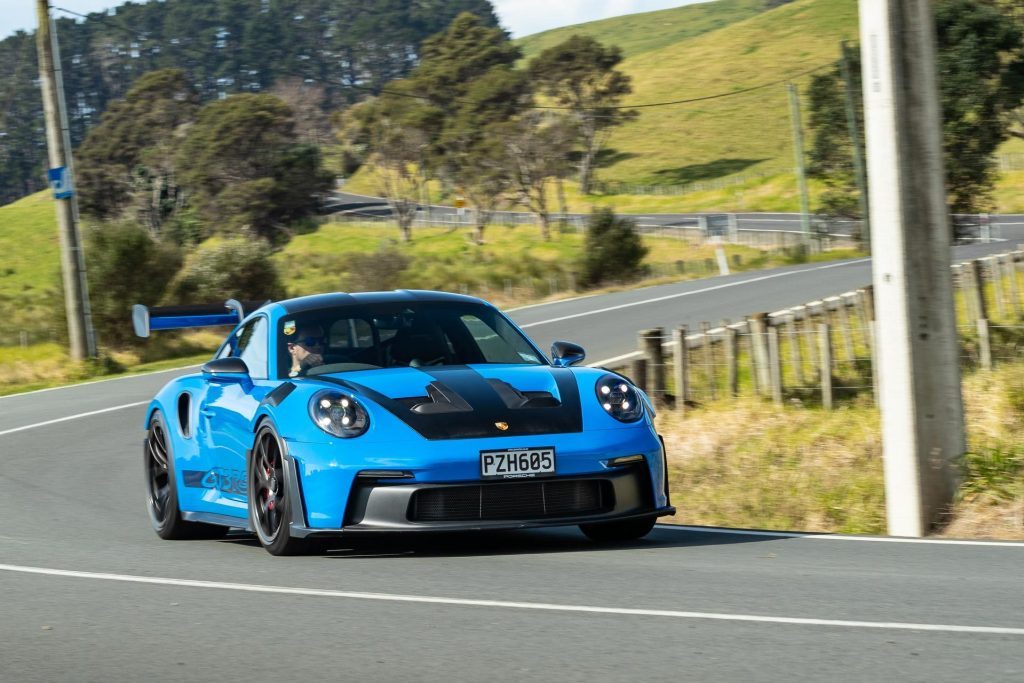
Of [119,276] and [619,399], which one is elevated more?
[119,276]

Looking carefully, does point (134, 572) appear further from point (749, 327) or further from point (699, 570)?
point (749, 327)

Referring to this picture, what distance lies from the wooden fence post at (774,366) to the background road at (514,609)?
7.10 meters

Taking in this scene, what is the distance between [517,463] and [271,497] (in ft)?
4.68

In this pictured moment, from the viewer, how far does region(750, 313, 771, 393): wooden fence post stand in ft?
53.1

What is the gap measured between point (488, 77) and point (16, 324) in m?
54.0

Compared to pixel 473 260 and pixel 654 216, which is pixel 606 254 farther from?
pixel 654 216

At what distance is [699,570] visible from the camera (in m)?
6.88

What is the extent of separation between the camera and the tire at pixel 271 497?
756 cm

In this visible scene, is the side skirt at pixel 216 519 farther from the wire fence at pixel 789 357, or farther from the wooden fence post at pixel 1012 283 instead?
the wooden fence post at pixel 1012 283

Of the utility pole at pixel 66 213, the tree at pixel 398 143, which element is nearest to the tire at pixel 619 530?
the utility pole at pixel 66 213

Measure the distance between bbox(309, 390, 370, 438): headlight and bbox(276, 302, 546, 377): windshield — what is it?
777mm

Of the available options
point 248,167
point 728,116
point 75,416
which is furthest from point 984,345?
point 728,116

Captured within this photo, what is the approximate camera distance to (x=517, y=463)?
23.9 feet

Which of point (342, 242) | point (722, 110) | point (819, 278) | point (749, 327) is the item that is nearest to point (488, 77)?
point (342, 242)
